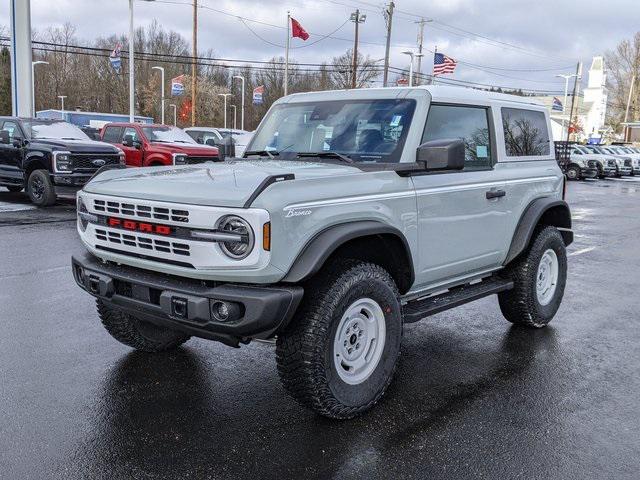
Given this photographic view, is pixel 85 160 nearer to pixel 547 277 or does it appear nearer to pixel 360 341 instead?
pixel 547 277

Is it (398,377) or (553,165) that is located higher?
(553,165)

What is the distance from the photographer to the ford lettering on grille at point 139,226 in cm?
352

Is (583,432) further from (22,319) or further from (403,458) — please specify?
(22,319)

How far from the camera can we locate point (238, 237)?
3.27m

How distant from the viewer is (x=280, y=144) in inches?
196

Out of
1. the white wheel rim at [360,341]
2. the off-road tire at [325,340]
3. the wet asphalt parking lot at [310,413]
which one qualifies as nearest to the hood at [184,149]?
the wet asphalt parking lot at [310,413]

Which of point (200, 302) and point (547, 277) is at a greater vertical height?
point (200, 302)

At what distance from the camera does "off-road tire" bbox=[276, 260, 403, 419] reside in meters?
3.49

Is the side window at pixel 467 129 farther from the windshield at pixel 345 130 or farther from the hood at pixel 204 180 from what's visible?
the hood at pixel 204 180

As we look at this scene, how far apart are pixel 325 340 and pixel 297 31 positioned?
34856 millimetres

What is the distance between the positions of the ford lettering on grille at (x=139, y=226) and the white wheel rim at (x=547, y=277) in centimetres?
373

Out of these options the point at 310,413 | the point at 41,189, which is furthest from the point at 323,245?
the point at 41,189

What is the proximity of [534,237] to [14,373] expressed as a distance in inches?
173

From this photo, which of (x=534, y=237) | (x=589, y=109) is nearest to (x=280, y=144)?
(x=534, y=237)
